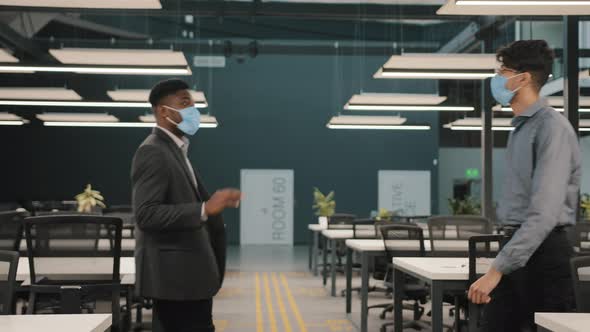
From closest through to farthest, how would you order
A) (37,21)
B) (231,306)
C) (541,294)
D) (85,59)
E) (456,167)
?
(541,294)
(85,59)
(231,306)
(37,21)
(456,167)

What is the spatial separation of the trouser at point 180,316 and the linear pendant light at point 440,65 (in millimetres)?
5197

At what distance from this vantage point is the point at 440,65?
805cm

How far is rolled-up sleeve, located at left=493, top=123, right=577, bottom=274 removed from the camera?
2520 mm

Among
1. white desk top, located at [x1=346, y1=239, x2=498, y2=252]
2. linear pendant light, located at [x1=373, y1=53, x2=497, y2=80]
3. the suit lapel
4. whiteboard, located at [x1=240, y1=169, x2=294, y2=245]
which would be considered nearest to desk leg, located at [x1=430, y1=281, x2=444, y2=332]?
white desk top, located at [x1=346, y1=239, x2=498, y2=252]

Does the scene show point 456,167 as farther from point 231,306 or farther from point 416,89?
point 231,306

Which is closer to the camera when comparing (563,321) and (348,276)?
(563,321)

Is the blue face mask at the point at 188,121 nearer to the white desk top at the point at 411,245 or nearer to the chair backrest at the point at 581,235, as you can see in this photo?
the white desk top at the point at 411,245

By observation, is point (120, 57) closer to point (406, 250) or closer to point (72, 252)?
point (406, 250)

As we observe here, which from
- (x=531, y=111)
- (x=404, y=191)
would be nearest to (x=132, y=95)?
(x=531, y=111)

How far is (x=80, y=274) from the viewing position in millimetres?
4219

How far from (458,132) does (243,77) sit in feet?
22.8

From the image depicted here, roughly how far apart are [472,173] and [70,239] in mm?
19587

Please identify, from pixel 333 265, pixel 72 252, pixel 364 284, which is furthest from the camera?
pixel 333 265

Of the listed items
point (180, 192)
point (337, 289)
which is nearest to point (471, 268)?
point (180, 192)
